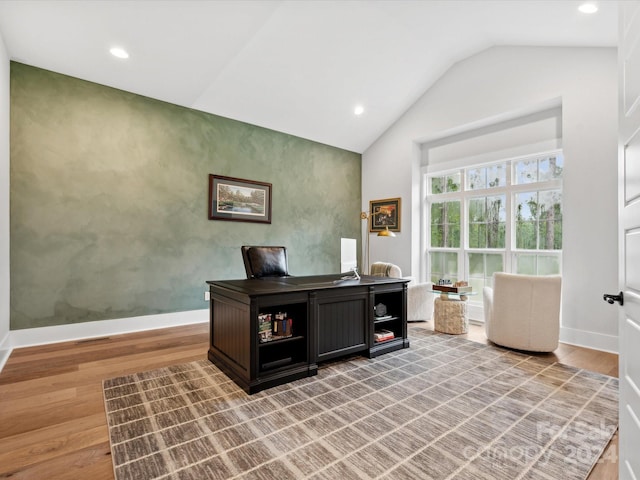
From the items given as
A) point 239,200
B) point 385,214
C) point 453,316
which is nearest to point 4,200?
point 239,200

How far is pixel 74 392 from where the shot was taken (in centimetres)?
247

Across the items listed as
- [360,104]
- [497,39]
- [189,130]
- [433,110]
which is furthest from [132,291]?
[497,39]

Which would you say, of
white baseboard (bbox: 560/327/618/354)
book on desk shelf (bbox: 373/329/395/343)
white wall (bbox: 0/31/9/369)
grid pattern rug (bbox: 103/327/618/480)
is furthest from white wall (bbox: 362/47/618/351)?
white wall (bbox: 0/31/9/369)

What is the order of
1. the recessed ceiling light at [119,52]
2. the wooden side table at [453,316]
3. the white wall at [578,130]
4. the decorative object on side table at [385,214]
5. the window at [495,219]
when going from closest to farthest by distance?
the recessed ceiling light at [119,52] → the white wall at [578,130] → the wooden side table at [453,316] → the window at [495,219] → the decorative object on side table at [385,214]

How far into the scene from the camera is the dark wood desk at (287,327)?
250 centimetres

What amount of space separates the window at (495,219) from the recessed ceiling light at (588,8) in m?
1.57

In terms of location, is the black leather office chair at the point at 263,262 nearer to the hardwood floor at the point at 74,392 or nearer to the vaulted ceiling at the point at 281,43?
the hardwood floor at the point at 74,392

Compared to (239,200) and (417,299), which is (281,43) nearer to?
(239,200)

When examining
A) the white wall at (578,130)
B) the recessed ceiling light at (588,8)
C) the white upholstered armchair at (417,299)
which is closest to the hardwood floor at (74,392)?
the white wall at (578,130)

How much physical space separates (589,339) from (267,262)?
369 cm

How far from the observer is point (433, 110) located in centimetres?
526

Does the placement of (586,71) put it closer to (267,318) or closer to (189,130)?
(267,318)

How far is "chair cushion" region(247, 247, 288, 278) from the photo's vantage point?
3.63 metres

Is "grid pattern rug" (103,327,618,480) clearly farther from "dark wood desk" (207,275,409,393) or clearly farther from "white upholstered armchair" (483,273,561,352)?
"white upholstered armchair" (483,273,561,352)
